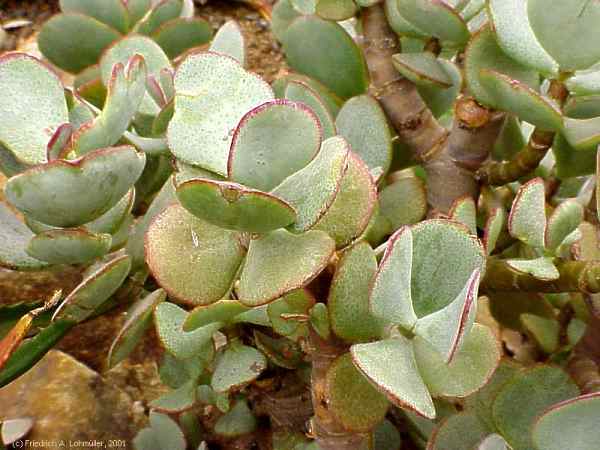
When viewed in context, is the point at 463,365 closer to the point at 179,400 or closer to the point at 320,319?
the point at 320,319

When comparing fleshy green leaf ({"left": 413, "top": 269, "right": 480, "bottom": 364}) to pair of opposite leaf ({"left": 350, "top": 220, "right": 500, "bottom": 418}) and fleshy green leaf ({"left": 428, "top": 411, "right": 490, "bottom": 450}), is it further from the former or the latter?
fleshy green leaf ({"left": 428, "top": 411, "right": 490, "bottom": 450})

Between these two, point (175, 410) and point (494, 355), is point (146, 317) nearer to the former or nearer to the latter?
point (175, 410)

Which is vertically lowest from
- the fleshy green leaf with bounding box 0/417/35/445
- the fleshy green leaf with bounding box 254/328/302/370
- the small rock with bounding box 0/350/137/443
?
the small rock with bounding box 0/350/137/443

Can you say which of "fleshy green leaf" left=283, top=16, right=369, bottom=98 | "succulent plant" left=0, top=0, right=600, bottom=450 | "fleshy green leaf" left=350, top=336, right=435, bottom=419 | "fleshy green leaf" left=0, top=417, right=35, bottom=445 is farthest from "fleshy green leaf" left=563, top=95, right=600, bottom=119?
"fleshy green leaf" left=0, top=417, right=35, bottom=445

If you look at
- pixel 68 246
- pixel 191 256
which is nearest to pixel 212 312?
pixel 191 256

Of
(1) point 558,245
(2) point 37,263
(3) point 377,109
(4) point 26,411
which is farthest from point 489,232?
(4) point 26,411
